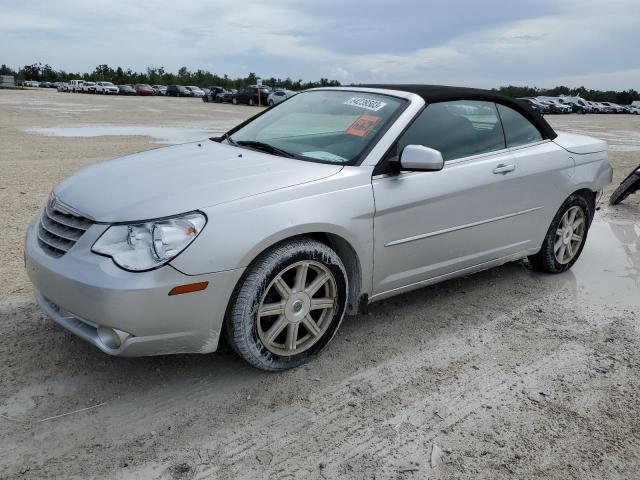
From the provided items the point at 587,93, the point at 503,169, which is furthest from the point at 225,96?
the point at 587,93

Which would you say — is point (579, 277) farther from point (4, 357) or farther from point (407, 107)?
point (4, 357)

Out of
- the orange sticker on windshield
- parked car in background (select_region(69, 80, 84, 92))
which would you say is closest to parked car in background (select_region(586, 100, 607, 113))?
parked car in background (select_region(69, 80, 84, 92))

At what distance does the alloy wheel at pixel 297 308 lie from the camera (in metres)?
3.05

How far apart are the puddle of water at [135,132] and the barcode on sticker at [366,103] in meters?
10.1

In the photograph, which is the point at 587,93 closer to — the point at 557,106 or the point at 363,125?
the point at 557,106

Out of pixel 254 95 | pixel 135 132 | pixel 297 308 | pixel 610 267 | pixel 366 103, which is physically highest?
pixel 254 95

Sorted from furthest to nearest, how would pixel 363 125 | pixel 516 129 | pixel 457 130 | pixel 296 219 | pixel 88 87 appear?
pixel 88 87
pixel 516 129
pixel 457 130
pixel 363 125
pixel 296 219

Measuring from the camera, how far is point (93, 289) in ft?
8.57

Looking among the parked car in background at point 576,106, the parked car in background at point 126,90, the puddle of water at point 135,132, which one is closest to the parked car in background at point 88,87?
the parked car in background at point 126,90

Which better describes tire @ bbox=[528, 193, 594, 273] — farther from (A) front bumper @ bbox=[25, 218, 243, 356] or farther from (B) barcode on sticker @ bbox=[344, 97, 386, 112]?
(A) front bumper @ bbox=[25, 218, 243, 356]

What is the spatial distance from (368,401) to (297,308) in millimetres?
606

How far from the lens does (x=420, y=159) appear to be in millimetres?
3316

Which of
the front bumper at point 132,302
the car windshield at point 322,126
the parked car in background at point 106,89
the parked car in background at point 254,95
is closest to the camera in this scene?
the front bumper at point 132,302

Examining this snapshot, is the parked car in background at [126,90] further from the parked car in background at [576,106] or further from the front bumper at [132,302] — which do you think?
the front bumper at [132,302]
